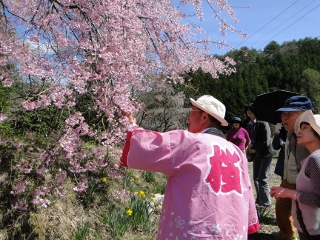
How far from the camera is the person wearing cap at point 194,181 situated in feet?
4.66

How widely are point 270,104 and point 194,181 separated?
2.92 metres

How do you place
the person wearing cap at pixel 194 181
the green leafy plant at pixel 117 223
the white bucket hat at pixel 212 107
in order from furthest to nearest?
the green leafy plant at pixel 117 223
the white bucket hat at pixel 212 107
the person wearing cap at pixel 194 181

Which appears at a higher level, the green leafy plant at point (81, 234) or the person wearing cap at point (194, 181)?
the person wearing cap at point (194, 181)

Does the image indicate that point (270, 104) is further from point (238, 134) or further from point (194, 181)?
point (194, 181)

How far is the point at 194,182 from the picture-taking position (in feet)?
4.69

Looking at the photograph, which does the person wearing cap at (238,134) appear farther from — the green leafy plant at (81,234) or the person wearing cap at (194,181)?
the person wearing cap at (194,181)

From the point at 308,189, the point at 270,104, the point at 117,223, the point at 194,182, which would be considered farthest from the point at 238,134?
the point at 194,182

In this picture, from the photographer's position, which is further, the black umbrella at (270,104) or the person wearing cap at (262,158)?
the person wearing cap at (262,158)

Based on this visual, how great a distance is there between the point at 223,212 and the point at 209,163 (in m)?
0.23

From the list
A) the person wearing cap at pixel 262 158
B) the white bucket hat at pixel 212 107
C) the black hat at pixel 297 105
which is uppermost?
the white bucket hat at pixel 212 107

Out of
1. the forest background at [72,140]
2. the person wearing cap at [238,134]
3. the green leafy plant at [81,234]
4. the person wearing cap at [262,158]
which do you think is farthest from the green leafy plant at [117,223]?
the person wearing cap at [238,134]

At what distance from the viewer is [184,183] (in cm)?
145

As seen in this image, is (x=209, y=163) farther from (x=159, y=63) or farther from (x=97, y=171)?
(x=159, y=63)

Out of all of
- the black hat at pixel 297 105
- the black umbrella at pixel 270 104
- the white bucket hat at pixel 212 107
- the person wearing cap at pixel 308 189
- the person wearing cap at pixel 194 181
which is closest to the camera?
the person wearing cap at pixel 194 181
